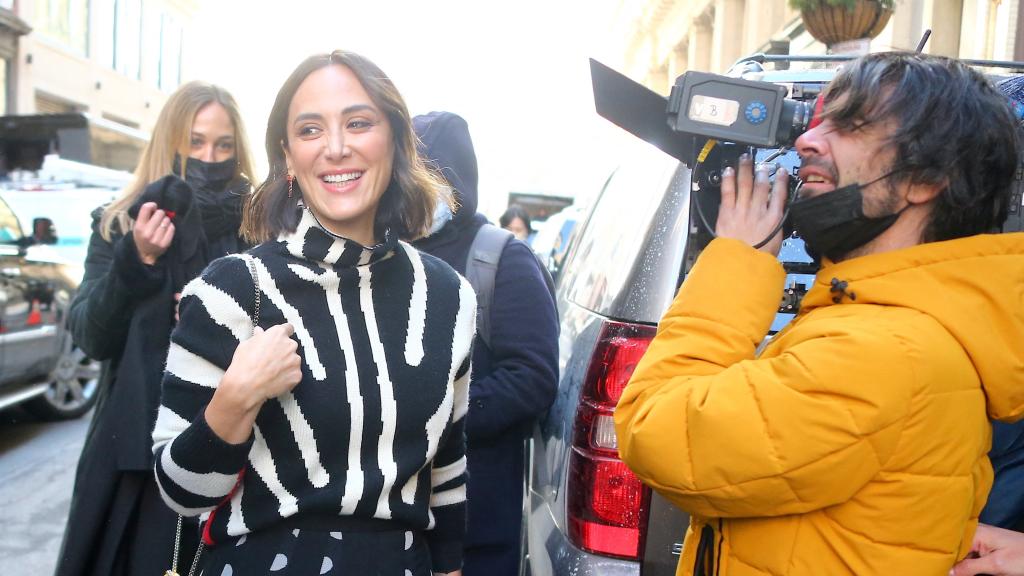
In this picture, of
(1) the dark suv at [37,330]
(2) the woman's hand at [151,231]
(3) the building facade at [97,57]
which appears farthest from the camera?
(3) the building facade at [97,57]

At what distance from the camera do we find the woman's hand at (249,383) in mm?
1634

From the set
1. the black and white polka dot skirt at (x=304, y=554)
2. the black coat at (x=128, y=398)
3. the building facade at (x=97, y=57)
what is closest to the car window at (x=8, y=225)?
the black coat at (x=128, y=398)

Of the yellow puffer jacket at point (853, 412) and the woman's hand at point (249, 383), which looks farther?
the woman's hand at point (249, 383)

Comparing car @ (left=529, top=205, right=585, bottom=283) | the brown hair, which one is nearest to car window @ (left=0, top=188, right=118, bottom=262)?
car @ (left=529, top=205, right=585, bottom=283)

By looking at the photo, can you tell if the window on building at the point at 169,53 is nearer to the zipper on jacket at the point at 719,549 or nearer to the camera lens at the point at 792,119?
the camera lens at the point at 792,119

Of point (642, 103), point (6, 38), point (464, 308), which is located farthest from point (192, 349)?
point (6, 38)

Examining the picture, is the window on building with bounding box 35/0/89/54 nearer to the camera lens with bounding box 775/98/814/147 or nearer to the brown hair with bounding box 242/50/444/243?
the brown hair with bounding box 242/50/444/243

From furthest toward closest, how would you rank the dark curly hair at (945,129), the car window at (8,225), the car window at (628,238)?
the car window at (8,225) → the car window at (628,238) → the dark curly hair at (945,129)

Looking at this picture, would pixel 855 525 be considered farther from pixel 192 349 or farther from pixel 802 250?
pixel 192 349

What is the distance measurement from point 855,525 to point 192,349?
1.19m

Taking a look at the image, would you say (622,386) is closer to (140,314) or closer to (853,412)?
(853,412)

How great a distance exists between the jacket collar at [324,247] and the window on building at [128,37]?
1266 inches

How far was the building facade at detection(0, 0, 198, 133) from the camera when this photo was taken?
25.2 metres

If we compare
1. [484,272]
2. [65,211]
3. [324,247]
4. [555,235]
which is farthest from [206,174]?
[555,235]
